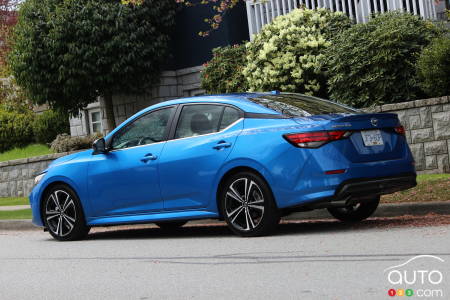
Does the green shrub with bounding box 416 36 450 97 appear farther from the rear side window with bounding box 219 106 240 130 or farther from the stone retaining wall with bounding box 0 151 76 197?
the stone retaining wall with bounding box 0 151 76 197

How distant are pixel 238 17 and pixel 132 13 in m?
2.87

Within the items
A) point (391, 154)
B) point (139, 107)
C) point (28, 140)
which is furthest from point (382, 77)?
point (28, 140)

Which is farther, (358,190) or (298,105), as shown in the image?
(298,105)

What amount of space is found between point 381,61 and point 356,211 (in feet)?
18.0

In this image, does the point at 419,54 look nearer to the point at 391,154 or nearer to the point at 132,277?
the point at 391,154

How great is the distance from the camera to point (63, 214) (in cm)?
1059

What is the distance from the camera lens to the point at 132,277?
7082mm

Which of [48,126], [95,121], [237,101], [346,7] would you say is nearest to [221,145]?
[237,101]

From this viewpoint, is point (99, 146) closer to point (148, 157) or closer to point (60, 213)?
point (148, 157)

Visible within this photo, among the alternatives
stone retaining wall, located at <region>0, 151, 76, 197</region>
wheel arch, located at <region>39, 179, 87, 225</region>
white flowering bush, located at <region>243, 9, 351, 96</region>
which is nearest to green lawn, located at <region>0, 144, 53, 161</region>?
stone retaining wall, located at <region>0, 151, 76, 197</region>

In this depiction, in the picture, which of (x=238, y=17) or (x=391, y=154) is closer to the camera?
(x=391, y=154)

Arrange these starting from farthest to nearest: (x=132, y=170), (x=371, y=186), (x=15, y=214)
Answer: (x=15, y=214) → (x=132, y=170) → (x=371, y=186)

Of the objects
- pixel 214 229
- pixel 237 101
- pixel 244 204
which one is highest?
pixel 237 101

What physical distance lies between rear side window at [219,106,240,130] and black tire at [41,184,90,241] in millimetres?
2419
